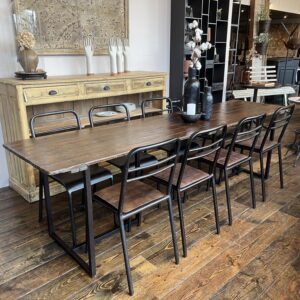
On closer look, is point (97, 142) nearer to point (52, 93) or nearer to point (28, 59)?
point (52, 93)

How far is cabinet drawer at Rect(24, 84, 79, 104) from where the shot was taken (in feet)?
8.33

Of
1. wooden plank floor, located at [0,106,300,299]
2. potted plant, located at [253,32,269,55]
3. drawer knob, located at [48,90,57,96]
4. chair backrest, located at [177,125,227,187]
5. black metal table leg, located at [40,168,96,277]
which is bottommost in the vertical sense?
wooden plank floor, located at [0,106,300,299]

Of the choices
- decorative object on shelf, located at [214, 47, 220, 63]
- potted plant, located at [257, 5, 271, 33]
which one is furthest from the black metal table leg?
potted plant, located at [257, 5, 271, 33]

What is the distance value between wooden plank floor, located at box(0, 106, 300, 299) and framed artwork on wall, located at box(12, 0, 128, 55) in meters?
1.63

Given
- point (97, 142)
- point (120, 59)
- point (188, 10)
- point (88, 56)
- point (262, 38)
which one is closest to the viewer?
point (97, 142)

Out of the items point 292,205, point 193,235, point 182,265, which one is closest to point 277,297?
point 182,265

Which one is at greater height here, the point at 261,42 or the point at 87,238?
the point at 261,42

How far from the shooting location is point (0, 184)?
3.09 metres

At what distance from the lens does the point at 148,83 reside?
11.4 feet

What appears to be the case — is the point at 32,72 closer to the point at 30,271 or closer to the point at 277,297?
the point at 30,271

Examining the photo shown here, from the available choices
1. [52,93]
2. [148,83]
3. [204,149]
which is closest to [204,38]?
[148,83]

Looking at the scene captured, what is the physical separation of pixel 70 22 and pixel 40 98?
1062 mm

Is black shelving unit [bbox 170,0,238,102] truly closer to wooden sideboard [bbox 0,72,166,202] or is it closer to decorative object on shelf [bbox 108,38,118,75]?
wooden sideboard [bbox 0,72,166,202]

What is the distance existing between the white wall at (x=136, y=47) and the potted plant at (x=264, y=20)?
2.91 meters
